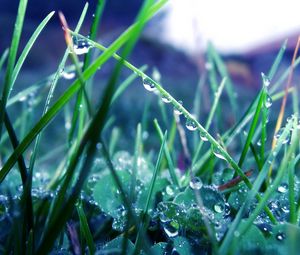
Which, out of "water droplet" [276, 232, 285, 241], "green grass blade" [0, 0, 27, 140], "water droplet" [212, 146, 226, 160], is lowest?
"water droplet" [276, 232, 285, 241]

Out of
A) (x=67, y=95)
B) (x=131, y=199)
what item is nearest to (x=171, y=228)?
(x=131, y=199)

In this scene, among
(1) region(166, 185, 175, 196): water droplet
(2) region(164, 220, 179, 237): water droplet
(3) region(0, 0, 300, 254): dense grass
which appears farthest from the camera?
(1) region(166, 185, 175, 196): water droplet

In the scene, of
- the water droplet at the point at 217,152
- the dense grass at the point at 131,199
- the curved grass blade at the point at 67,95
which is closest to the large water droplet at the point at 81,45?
the dense grass at the point at 131,199

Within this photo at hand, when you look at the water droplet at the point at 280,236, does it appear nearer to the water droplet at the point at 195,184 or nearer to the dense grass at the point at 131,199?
the dense grass at the point at 131,199

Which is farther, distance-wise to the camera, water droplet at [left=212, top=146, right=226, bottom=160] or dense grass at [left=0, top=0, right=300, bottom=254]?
water droplet at [left=212, top=146, right=226, bottom=160]

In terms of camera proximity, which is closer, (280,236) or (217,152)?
(280,236)

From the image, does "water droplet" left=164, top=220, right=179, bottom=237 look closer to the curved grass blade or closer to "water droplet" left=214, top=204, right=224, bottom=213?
"water droplet" left=214, top=204, right=224, bottom=213

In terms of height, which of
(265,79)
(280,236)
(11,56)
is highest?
(11,56)

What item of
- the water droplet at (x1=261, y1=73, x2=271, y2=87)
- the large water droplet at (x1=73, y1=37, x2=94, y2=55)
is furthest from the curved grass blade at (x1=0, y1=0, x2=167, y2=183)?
the water droplet at (x1=261, y1=73, x2=271, y2=87)

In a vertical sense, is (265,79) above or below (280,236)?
above

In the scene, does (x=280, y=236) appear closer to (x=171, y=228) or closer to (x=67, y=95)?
(x=171, y=228)

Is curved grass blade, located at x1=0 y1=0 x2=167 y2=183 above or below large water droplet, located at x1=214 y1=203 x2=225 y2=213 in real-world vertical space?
above
